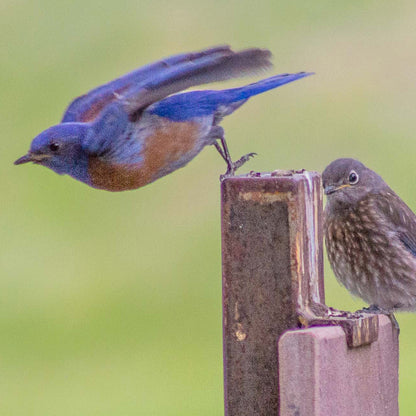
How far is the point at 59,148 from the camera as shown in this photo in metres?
4.34

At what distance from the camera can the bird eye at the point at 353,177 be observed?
651 cm

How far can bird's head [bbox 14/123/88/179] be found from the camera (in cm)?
433

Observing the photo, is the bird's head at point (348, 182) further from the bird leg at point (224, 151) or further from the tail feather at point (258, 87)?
the bird leg at point (224, 151)

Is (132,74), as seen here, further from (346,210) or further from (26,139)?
(26,139)

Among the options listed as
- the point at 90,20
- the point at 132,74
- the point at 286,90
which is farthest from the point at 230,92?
the point at 90,20

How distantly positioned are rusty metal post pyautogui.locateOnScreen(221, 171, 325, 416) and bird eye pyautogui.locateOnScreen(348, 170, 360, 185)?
2606 millimetres

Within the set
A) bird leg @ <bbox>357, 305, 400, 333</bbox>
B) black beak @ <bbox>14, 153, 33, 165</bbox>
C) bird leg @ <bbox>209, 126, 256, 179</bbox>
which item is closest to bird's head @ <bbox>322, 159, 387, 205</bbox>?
bird leg @ <bbox>357, 305, 400, 333</bbox>

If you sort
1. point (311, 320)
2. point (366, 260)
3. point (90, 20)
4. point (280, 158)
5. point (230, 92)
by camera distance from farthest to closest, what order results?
point (90, 20)
point (280, 158)
point (366, 260)
point (230, 92)
point (311, 320)

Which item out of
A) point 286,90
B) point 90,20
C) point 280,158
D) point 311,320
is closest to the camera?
point 311,320

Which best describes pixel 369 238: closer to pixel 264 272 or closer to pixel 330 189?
pixel 330 189

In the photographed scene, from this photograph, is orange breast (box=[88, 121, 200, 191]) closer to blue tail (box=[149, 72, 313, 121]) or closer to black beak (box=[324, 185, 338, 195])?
blue tail (box=[149, 72, 313, 121])

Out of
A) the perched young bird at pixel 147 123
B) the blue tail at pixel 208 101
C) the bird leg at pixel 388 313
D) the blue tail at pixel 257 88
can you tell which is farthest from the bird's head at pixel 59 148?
the bird leg at pixel 388 313

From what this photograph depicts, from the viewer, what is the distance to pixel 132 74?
4.44 meters

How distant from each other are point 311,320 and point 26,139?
7738mm
